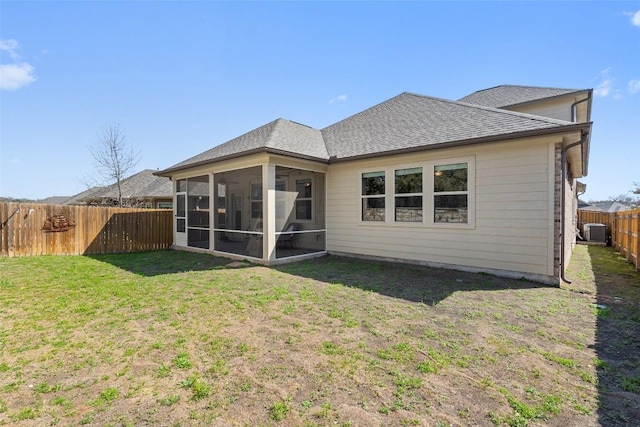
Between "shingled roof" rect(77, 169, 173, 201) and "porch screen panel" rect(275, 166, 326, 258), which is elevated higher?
"shingled roof" rect(77, 169, 173, 201)

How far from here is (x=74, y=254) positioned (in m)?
10.6

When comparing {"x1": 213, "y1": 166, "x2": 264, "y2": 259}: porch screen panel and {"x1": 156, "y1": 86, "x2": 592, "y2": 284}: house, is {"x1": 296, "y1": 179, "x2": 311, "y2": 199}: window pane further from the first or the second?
{"x1": 213, "y1": 166, "x2": 264, "y2": 259}: porch screen panel

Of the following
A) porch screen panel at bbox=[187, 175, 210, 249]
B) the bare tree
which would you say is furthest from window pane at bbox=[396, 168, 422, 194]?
the bare tree

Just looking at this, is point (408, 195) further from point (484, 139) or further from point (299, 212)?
point (299, 212)

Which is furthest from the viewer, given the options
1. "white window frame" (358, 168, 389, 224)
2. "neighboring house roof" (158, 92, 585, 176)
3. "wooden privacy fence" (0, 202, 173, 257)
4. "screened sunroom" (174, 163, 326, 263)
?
"wooden privacy fence" (0, 202, 173, 257)

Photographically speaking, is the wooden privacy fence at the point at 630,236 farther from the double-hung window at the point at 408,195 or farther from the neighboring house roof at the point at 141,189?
the neighboring house roof at the point at 141,189

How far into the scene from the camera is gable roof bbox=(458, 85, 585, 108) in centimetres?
1183

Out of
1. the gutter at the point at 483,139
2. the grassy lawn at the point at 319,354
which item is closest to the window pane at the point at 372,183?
the gutter at the point at 483,139

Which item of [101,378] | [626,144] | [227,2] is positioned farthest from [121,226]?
[626,144]

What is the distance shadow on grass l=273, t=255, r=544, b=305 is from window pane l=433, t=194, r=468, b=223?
52.2 inches

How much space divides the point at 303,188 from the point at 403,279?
4.77 metres

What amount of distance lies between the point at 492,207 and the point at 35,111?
2079cm

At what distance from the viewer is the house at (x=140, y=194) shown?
20.5 meters

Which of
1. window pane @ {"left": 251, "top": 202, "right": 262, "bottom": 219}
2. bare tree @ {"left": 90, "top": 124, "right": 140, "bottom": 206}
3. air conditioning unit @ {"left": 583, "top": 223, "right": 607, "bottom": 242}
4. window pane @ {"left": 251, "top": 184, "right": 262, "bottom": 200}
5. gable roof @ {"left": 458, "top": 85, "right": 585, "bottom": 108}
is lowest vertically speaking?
→ air conditioning unit @ {"left": 583, "top": 223, "right": 607, "bottom": 242}
